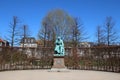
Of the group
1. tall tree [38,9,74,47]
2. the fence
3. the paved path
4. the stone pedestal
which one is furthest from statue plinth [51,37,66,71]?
tall tree [38,9,74,47]

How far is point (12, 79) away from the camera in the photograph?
998 cm

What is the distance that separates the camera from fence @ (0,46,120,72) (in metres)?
17.5

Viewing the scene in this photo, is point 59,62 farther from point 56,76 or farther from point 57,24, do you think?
point 57,24

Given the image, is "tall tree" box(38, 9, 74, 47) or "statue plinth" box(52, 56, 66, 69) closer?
"statue plinth" box(52, 56, 66, 69)

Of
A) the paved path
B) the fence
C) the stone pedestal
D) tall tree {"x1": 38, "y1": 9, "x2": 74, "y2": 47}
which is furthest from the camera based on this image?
tall tree {"x1": 38, "y1": 9, "x2": 74, "y2": 47}

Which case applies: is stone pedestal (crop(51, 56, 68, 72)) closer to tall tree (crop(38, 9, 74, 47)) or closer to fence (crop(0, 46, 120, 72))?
fence (crop(0, 46, 120, 72))

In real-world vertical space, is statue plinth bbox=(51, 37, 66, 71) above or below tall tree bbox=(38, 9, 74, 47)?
below

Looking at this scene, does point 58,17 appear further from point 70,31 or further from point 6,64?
point 6,64

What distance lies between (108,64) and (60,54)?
461 cm

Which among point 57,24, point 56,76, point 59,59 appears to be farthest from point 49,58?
point 57,24

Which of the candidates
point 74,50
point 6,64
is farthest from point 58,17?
point 6,64

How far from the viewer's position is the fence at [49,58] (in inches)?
689

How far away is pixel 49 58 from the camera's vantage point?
19188mm

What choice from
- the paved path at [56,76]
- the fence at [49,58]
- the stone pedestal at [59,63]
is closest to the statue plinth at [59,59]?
the stone pedestal at [59,63]
